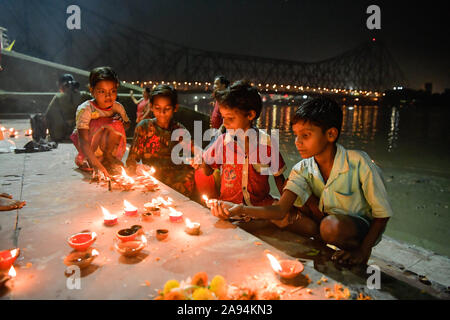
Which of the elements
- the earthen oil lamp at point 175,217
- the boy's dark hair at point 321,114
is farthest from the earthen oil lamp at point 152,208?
the boy's dark hair at point 321,114

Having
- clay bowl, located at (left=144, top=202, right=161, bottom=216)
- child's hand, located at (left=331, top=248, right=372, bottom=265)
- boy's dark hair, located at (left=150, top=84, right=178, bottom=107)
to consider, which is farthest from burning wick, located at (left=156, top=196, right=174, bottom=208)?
child's hand, located at (left=331, top=248, right=372, bottom=265)

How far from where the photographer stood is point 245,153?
338cm

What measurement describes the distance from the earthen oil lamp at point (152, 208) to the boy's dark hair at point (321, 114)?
1546 millimetres

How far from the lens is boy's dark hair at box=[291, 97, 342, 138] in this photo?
8.46 feet

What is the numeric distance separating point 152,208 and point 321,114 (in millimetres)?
1799

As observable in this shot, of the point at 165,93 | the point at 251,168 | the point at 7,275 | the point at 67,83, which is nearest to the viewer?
the point at 7,275

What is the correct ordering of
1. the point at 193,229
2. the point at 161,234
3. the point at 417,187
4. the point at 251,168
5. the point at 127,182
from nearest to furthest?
1. the point at 161,234
2. the point at 193,229
3. the point at 251,168
4. the point at 127,182
5. the point at 417,187

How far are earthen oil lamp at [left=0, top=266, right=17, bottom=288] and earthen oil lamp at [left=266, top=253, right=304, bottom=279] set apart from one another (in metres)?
1.56

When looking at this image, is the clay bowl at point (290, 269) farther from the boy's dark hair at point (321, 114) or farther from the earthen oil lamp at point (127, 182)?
the earthen oil lamp at point (127, 182)

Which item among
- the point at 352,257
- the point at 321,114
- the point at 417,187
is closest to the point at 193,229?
the point at 352,257

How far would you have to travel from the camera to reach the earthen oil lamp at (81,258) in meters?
1.96

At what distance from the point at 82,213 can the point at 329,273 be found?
2.29 meters

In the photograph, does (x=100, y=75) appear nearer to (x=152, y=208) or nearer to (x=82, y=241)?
(x=152, y=208)
